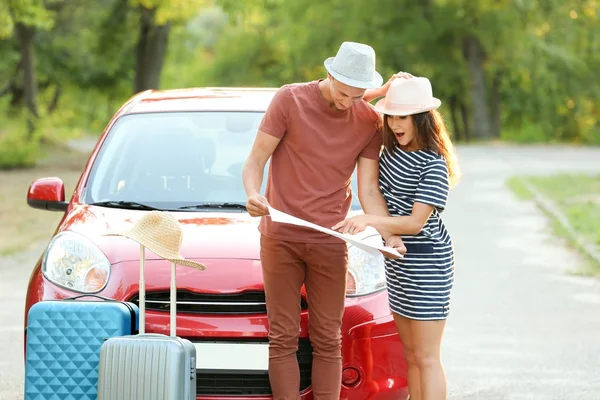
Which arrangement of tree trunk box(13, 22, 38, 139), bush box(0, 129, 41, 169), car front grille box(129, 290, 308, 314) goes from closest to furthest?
car front grille box(129, 290, 308, 314) → bush box(0, 129, 41, 169) → tree trunk box(13, 22, 38, 139)

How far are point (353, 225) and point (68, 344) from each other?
125 centimetres

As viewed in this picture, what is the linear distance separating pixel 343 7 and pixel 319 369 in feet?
155

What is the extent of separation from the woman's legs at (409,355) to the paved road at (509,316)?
1465mm

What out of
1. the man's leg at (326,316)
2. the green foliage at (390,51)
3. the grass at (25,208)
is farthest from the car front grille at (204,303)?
the green foliage at (390,51)

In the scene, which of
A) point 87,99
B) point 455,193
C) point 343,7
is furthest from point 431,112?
point 87,99

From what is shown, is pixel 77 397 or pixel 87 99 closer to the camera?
pixel 77 397

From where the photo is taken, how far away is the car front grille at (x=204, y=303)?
5105 mm

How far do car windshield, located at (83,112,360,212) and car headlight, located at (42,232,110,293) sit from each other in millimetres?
616

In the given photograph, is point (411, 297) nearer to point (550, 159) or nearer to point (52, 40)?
point (550, 159)

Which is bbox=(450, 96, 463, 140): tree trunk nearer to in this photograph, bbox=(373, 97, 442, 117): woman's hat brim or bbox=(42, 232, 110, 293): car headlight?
bbox=(42, 232, 110, 293): car headlight

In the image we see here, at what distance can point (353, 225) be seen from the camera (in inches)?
190

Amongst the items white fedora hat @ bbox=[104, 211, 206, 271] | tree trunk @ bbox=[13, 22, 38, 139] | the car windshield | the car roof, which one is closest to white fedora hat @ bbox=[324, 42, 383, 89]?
white fedora hat @ bbox=[104, 211, 206, 271]

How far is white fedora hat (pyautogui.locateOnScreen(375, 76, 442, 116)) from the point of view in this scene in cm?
481

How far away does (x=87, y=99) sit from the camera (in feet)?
204
